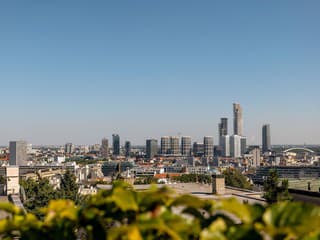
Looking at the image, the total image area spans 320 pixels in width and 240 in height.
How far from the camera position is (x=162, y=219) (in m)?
2.47

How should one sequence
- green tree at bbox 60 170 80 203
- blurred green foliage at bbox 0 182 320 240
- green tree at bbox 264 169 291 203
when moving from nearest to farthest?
blurred green foliage at bbox 0 182 320 240 → green tree at bbox 264 169 291 203 → green tree at bbox 60 170 80 203

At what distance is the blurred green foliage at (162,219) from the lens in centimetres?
232

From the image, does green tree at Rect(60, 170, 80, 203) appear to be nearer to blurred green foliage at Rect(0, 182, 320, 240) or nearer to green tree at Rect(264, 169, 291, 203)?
green tree at Rect(264, 169, 291, 203)

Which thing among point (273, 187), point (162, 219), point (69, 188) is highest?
point (162, 219)

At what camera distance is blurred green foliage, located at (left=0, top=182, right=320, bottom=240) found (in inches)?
91.2

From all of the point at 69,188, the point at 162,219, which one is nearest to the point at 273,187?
the point at 162,219

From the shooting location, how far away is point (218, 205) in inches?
104

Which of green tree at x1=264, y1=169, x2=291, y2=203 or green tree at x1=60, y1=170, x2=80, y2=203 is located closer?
green tree at x1=264, y1=169, x2=291, y2=203

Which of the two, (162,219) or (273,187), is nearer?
(162,219)

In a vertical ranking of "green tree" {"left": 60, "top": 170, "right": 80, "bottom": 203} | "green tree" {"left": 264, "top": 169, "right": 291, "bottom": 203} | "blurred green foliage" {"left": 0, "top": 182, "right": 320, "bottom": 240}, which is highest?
"blurred green foliage" {"left": 0, "top": 182, "right": 320, "bottom": 240}

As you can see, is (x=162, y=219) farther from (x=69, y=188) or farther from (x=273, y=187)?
(x=69, y=188)

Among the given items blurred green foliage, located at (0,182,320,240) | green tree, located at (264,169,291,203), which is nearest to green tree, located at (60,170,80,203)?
green tree, located at (264,169,291,203)

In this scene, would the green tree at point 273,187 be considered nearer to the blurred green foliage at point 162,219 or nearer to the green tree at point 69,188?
the blurred green foliage at point 162,219

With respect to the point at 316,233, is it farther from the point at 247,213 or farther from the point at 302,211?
the point at 247,213
